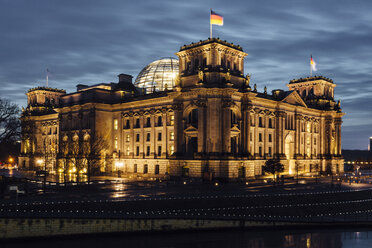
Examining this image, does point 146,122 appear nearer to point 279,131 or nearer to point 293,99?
point 279,131

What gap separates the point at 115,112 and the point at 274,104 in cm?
3857

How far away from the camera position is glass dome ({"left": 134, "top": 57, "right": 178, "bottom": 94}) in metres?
108

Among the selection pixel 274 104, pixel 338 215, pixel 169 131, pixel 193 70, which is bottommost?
pixel 338 215

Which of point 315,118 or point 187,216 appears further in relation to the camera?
point 315,118

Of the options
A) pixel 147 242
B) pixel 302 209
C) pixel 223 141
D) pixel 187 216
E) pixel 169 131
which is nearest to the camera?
pixel 147 242

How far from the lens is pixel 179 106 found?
7575cm

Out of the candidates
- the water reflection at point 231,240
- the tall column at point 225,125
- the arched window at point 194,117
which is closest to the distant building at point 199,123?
the arched window at point 194,117

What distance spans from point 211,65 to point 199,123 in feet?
37.8

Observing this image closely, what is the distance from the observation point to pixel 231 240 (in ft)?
124

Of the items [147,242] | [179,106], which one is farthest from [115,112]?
[147,242]

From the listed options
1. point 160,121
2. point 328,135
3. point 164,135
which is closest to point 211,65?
point 160,121

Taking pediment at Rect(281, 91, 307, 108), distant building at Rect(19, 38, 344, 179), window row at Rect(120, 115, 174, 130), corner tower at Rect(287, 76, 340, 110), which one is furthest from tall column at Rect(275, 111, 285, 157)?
window row at Rect(120, 115, 174, 130)

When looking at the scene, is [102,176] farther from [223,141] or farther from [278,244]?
[278,244]

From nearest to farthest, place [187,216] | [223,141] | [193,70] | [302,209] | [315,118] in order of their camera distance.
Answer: [187,216] < [302,209] < [223,141] < [193,70] < [315,118]
